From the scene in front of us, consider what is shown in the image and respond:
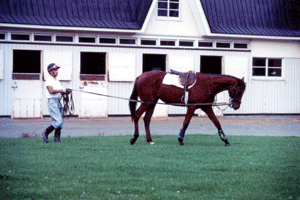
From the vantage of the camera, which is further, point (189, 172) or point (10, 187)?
point (189, 172)

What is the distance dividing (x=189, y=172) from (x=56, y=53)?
13.6 meters

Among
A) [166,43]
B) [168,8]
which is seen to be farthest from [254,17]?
[166,43]

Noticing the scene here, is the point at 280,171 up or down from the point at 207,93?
down

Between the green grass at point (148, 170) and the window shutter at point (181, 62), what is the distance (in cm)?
1021

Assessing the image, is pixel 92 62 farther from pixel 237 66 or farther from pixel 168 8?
pixel 237 66

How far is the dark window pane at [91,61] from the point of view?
22.2m

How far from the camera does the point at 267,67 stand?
24297 millimetres

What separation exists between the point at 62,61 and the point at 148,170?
43.3 ft

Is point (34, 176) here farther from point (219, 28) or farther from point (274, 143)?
point (219, 28)

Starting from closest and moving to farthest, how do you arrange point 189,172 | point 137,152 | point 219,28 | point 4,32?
1. point 189,172
2. point 137,152
3. point 4,32
4. point 219,28

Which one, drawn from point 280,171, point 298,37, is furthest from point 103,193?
point 298,37

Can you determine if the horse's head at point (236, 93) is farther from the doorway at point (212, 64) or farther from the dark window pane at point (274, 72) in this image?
the doorway at point (212, 64)

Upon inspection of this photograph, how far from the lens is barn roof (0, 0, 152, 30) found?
20.3 meters

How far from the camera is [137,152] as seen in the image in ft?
34.5
